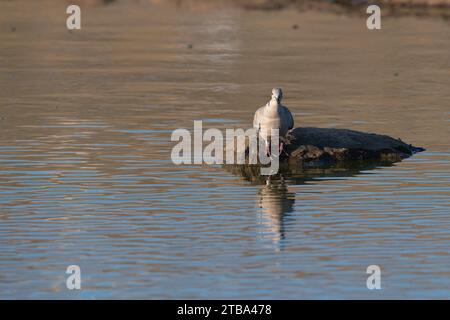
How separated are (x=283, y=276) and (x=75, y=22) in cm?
3431

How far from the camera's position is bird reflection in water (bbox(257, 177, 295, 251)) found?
1608 cm

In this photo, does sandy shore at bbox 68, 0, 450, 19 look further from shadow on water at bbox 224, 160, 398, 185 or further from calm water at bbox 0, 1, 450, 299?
shadow on water at bbox 224, 160, 398, 185

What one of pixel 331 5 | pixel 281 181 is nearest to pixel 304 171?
pixel 281 181

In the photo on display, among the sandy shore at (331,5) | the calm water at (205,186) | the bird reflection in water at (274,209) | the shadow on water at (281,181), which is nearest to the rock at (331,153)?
the shadow on water at (281,181)

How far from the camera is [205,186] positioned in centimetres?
1900

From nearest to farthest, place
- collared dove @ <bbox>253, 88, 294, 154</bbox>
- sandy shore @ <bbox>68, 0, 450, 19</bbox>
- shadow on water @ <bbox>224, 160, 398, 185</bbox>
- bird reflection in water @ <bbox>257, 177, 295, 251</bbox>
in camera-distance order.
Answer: bird reflection in water @ <bbox>257, 177, 295, 251</bbox>, shadow on water @ <bbox>224, 160, 398, 185</bbox>, collared dove @ <bbox>253, 88, 294, 154</bbox>, sandy shore @ <bbox>68, 0, 450, 19</bbox>

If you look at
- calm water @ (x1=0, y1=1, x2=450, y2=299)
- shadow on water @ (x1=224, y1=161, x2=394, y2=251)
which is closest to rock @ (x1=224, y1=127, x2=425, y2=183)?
shadow on water @ (x1=224, y1=161, x2=394, y2=251)

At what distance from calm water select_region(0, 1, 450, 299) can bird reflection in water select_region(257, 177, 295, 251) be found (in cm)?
5

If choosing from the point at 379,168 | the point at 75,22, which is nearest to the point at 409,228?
the point at 379,168

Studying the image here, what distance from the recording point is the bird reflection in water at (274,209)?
16.1m

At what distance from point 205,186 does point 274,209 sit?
1.63m

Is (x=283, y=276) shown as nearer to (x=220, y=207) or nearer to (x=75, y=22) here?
(x=220, y=207)

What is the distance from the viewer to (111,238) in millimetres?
15719

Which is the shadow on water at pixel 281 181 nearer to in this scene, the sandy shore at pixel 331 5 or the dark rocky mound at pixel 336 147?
the dark rocky mound at pixel 336 147
